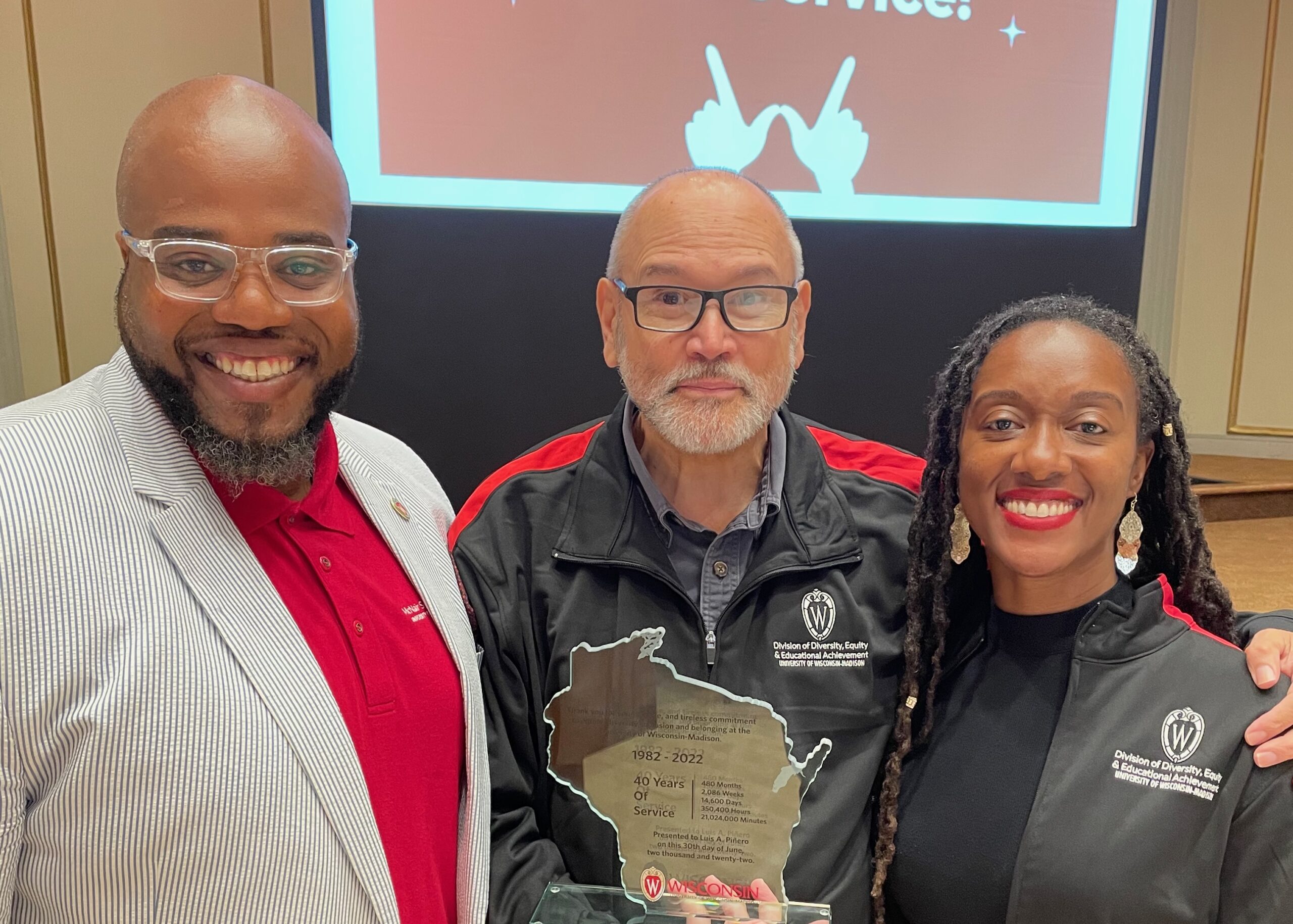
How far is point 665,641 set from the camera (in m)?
1.42

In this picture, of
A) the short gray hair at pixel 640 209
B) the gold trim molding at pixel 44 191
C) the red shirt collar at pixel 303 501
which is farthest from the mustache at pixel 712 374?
the gold trim molding at pixel 44 191

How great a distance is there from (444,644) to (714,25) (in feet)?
9.05

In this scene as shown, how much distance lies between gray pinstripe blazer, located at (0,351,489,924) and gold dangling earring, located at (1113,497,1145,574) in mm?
1232

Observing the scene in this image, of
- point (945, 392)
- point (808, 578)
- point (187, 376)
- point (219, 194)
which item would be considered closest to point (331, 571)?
point (187, 376)

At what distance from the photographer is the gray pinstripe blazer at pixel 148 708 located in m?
0.90

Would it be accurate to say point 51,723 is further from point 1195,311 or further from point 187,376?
point 1195,311

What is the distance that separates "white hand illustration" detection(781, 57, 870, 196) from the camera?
10.9ft

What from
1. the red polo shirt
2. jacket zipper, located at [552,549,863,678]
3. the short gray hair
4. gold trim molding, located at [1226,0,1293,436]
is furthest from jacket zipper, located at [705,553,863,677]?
gold trim molding, located at [1226,0,1293,436]

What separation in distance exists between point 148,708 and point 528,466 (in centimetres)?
82

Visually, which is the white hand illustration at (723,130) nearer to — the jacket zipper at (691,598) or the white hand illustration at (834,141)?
the white hand illustration at (834,141)

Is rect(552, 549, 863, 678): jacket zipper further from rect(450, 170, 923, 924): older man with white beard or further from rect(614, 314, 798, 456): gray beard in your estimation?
rect(614, 314, 798, 456): gray beard

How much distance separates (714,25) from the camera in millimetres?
3191

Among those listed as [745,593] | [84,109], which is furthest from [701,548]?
[84,109]

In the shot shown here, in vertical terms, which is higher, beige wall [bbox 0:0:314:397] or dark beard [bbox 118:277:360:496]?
beige wall [bbox 0:0:314:397]
